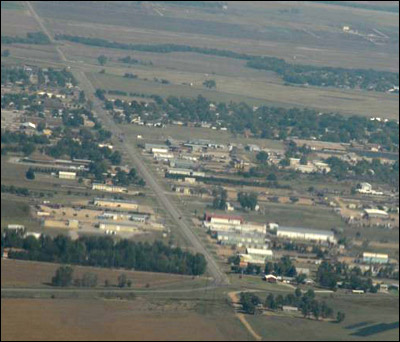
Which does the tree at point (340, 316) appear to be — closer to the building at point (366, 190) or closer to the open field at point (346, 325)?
the open field at point (346, 325)

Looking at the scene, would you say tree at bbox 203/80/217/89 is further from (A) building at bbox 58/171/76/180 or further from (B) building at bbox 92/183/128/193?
(B) building at bbox 92/183/128/193

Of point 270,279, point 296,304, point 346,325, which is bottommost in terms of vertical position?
point 346,325

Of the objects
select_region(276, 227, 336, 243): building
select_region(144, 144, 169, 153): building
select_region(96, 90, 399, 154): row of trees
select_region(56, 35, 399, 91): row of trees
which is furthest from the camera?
select_region(56, 35, 399, 91): row of trees

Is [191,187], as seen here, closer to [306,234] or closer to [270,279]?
[306,234]

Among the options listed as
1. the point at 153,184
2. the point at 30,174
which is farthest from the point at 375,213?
the point at 30,174

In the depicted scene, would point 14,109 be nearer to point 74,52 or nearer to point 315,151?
point 315,151

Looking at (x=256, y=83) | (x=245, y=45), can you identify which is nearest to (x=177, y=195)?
(x=256, y=83)

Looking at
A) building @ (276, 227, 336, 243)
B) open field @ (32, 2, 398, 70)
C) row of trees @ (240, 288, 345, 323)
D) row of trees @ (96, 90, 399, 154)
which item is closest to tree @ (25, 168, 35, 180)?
building @ (276, 227, 336, 243)

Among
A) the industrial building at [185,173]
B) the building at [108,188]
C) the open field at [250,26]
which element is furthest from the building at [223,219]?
the open field at [250,26]
